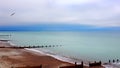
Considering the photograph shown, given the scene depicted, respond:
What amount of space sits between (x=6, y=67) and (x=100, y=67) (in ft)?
56.2

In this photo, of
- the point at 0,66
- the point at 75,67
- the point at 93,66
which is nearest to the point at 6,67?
the point at 0,66

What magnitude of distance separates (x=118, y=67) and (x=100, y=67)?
4425 millimetres

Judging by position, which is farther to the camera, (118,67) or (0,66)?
(118,67)

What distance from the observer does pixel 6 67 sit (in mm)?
30984

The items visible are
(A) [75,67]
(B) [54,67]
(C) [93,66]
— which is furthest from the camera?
(C) [93,66]

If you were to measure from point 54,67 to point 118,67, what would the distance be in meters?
13.3

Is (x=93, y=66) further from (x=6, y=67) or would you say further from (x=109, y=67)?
(x=6, y=67)

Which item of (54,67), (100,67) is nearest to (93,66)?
(100,67)

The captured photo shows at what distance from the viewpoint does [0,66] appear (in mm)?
31125

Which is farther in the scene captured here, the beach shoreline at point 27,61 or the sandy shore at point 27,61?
the beach shoreline at point 27,61

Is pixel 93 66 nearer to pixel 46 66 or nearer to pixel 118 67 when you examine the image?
pixel 118 67

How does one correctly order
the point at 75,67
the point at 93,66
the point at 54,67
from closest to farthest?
the point at 75,67 → the point at 54,67 → the point at 93,66

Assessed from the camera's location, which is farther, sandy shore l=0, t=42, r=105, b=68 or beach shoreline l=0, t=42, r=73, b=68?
beach shoreline l=0, t=42, r=73, b=68

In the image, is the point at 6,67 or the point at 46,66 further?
the point at 46,66
